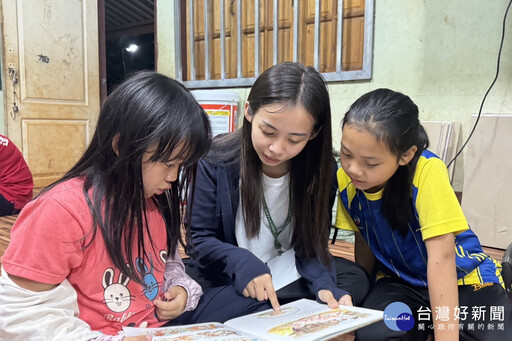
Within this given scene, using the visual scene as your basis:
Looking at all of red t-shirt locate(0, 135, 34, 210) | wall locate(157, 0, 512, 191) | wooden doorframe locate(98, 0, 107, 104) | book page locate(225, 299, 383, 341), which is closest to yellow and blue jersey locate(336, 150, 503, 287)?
book page locate(225, 299, 383, 341)

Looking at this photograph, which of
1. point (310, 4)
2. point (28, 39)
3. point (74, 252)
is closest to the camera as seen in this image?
point (74, 252)

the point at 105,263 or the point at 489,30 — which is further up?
the point at 489,30

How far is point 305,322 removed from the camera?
704mm

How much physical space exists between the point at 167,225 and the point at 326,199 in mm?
375

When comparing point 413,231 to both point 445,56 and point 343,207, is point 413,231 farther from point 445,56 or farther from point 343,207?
point 445,56

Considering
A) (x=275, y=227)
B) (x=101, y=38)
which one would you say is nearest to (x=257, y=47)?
(x=101, y=38)

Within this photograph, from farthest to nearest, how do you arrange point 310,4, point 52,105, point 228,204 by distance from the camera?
point 52,105, point 310,4, point 228,204

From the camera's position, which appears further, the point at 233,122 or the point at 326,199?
the point at 233,122

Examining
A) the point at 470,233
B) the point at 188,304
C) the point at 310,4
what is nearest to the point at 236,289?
the point at 188,304

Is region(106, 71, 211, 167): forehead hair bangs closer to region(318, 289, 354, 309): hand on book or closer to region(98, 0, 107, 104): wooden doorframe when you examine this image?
region(318, 289, 354, 309): hand on book

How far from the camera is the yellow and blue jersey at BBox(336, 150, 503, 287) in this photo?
869 mm

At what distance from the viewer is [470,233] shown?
105 centimetres

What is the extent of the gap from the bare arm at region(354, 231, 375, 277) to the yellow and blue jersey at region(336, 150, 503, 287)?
0.04 metres

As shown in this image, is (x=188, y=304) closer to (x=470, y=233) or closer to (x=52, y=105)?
(x=470, y=233)
